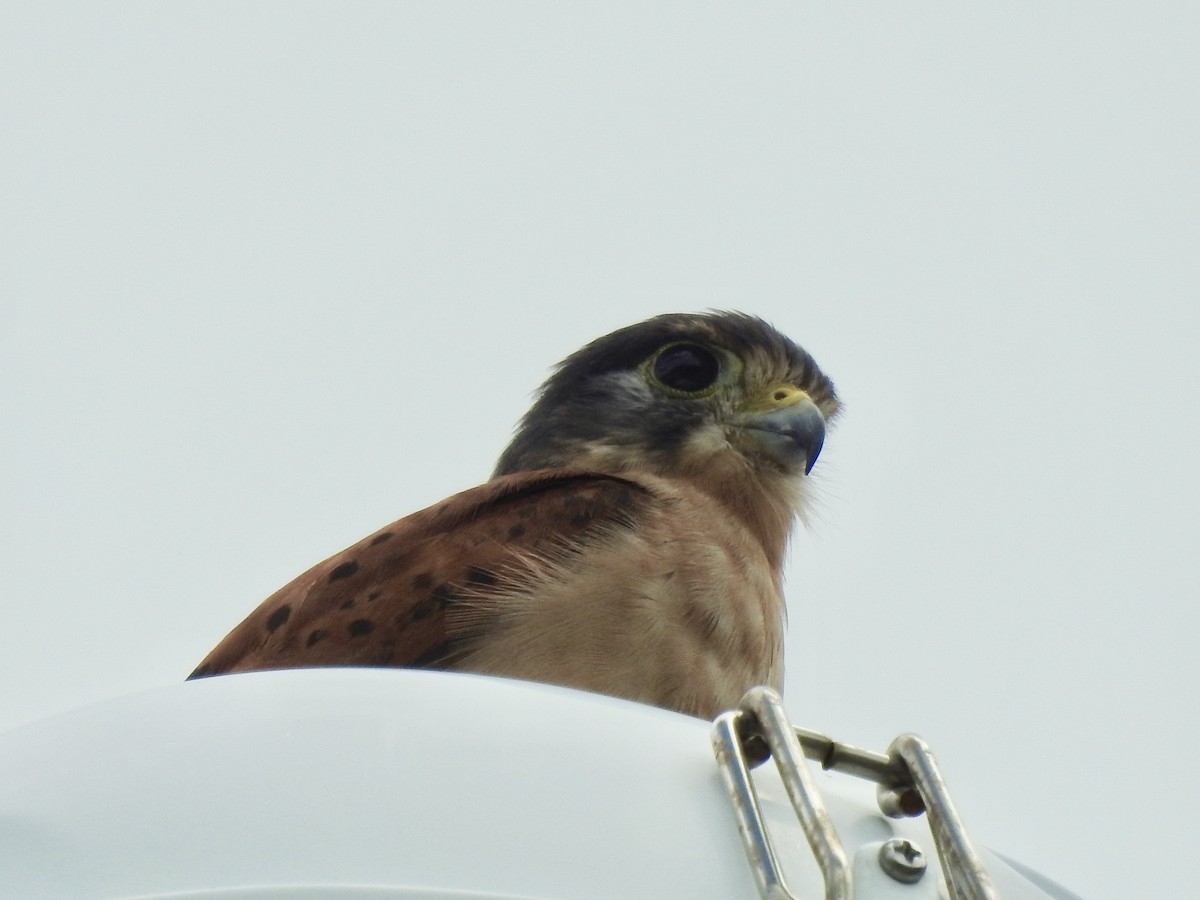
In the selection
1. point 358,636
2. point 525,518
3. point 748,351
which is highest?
point 748,351

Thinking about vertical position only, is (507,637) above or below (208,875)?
below

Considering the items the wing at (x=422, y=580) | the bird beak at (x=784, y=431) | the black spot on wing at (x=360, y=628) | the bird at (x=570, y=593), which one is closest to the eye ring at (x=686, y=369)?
the bird beak at (x=784, y=431)

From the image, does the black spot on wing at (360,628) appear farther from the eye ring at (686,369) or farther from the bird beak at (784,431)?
the eye ring at (686,369)

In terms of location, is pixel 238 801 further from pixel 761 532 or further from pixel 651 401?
pixel 651 401

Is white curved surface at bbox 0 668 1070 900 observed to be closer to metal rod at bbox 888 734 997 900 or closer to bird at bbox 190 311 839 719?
metal rod at bbox 888 734 997 900

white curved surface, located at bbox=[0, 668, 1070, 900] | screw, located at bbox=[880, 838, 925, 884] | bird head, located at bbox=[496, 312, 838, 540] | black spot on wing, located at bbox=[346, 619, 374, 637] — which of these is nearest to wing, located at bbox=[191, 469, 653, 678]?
black spot on wing, located at bbox=[346, 619, 374, 637]

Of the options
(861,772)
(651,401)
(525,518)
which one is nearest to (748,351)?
(651,401)
